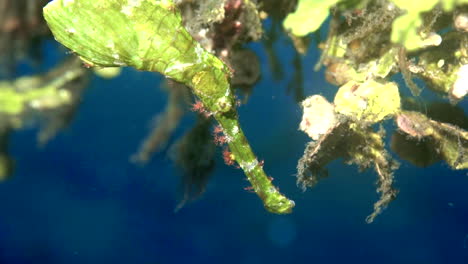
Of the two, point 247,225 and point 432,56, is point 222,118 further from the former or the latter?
point 247,225

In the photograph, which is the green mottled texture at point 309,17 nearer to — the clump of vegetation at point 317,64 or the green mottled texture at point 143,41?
the clump of vegetation at point 317,64

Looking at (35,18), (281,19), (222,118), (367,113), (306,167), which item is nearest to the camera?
(222,118)

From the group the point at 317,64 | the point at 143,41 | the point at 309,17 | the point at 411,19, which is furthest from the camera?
the point at 317,64

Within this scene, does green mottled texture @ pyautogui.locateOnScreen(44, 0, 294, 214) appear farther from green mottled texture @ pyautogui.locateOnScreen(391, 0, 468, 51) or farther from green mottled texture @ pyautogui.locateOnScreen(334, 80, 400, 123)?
green mottled texture @ pyautogui.locateOnScreen(391, 0, 468, 51)

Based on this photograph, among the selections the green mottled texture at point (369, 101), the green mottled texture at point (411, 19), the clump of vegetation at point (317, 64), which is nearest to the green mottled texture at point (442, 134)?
the clump of vegetation at point (317, 64)

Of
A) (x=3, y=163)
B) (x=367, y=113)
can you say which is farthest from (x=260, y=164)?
(x=3, y=163)

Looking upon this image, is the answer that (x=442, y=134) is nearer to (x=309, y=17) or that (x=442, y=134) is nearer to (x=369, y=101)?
(x=369, y=101)

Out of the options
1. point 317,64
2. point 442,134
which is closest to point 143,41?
point 317,64
